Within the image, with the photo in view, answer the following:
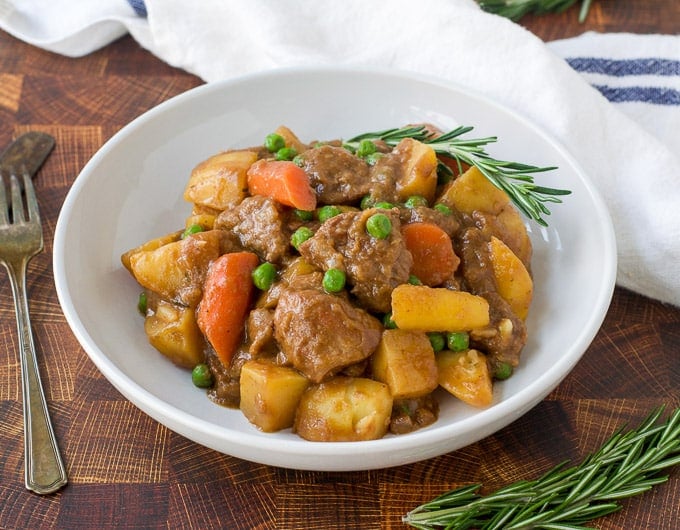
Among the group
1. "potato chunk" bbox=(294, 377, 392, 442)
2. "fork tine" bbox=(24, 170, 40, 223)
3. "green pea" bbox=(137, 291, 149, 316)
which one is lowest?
"fork tine" bbox=(24, 170, 40, 223)

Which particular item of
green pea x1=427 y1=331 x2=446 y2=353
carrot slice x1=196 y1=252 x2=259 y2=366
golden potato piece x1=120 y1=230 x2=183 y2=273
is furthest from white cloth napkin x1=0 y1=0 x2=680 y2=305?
carrot slice x1=196 y1=252 x2=259 y2=366

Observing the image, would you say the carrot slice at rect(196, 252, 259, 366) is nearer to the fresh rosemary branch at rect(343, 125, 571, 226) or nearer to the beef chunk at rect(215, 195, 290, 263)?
the beef chunk at rect(215, 195, 290, 263)

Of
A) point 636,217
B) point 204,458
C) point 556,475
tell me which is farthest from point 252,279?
point 636,217

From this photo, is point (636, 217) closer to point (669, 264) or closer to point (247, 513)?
point (669, 264)

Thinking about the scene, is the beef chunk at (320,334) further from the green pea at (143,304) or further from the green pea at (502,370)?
the green pea at (143,304)

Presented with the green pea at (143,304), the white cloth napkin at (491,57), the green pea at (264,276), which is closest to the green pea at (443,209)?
the green pea at (264,276)

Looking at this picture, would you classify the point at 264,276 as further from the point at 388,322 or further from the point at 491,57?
the point at 491,57

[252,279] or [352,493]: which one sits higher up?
[252,279]
